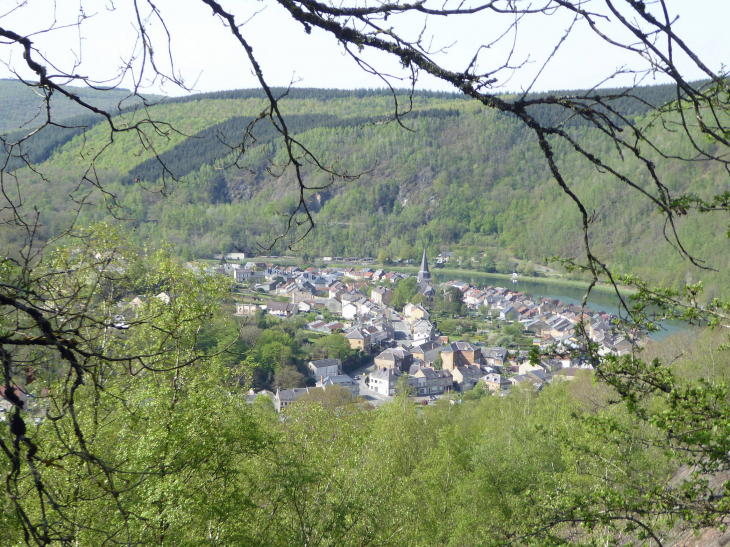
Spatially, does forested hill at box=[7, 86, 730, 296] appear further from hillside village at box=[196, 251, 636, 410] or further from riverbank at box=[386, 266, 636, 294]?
hillside village at box=[196, 251, 636, 410]

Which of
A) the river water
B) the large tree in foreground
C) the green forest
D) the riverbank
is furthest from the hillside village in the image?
the large tree in foreground

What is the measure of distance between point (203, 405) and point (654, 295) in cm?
350

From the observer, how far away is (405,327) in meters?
36.3

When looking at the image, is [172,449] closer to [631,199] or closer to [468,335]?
[468,335]

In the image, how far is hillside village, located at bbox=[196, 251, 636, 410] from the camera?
79.3 feet

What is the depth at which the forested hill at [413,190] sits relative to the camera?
188ft

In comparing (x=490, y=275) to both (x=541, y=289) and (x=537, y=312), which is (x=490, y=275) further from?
(x=537, y=312)

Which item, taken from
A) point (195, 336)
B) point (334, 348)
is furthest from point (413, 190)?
point (195, 336)

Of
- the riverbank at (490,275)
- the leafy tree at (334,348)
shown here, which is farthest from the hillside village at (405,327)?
the riverbank at (490,275)

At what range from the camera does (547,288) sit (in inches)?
1884

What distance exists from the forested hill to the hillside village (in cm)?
1069

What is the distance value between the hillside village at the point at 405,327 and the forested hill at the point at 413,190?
10.7 metres

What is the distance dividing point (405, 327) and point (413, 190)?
148 ft

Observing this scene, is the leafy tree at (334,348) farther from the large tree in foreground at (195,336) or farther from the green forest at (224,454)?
the large tree in foreground at (195,336)
